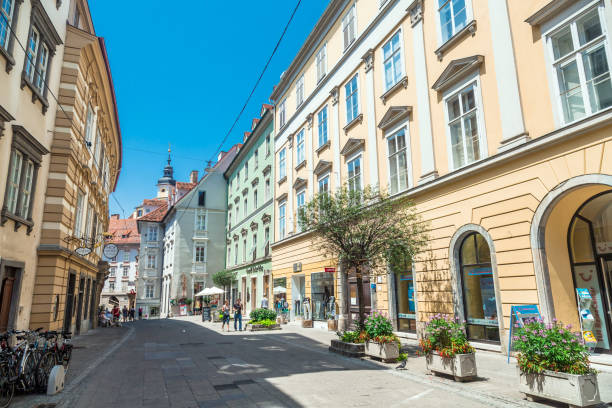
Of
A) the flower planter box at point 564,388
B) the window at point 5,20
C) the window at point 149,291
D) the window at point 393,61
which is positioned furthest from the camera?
the window at point 149,291

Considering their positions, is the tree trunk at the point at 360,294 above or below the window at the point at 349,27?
below

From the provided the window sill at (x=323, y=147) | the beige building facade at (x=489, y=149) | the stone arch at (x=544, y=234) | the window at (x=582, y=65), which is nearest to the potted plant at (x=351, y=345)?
the beige building facade at (x=489, y=149)

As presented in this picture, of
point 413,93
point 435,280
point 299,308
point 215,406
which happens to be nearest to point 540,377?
point 215,406

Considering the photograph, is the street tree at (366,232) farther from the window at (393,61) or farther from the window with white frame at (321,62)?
the window with white frame at (321,62)

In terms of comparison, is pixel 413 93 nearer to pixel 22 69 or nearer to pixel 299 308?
pixel 22 69

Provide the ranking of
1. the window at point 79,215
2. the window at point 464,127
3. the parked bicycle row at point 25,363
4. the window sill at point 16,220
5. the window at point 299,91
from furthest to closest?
the window at point 299,91 → the window at point 79,215 → the window at point 464,127 → the window sill at point 16,220 → the parked bicycle row at point 25,363

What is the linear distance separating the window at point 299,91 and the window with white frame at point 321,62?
8.20 ft

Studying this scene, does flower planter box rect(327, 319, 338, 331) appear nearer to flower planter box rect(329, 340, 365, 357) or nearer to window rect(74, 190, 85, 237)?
flower planter box rect(329, 340, 365, 357)

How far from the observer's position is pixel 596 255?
945 cm

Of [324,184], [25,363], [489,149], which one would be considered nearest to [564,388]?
[489,149]

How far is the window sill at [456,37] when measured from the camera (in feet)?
39.8

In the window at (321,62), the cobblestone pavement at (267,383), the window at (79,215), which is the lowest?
the cobblestone pavement at (267,383)

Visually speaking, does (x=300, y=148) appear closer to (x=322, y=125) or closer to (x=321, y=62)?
(x=322, y=125)

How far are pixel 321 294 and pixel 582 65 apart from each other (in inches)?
614
